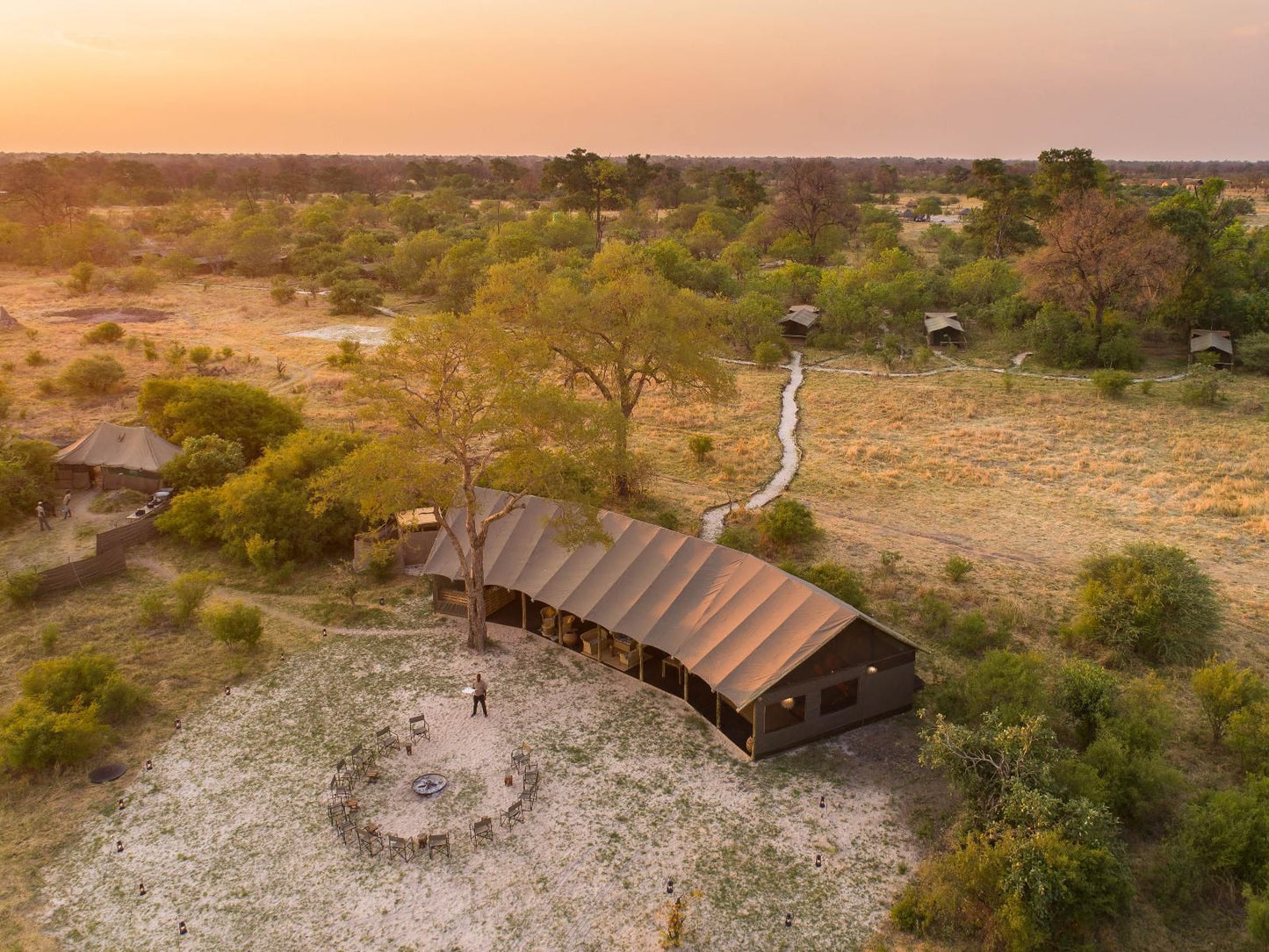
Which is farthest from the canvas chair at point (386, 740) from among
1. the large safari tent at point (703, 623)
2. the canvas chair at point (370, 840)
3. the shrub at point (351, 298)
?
the shrub at point (351, 298)

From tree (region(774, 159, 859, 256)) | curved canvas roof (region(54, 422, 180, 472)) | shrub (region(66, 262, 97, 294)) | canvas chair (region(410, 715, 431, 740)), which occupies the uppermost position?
tree (region(774, 159, 859, 256))

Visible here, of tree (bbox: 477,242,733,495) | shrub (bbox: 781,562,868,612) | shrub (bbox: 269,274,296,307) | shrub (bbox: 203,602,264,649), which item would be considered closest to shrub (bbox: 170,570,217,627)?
shrub (bbox: 203,602,264,649)

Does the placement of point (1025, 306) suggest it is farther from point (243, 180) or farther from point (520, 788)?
point (243, 180)

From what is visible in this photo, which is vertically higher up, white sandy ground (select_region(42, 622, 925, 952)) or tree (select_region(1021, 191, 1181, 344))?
tree (select_region(1021, 191, 1181, 344))

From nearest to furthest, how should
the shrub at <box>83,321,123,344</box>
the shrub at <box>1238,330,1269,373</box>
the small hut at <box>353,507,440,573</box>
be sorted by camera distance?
the small hut at <box>353,507,440,573</box>
the shrub at <box>1238,330,1269,373</box>
the shrub at <box>83,321,123,344</box>

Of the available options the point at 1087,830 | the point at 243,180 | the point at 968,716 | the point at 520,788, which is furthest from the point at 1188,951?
the point at 243,180

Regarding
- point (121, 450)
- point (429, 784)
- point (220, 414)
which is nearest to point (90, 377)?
point (121, 450)

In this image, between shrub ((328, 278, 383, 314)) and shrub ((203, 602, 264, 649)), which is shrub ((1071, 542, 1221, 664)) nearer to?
shrub ((203, 602, 264, 649))

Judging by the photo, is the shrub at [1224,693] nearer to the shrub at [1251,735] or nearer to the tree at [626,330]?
the shrub at [1251,735]
